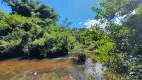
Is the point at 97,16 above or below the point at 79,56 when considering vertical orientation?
above

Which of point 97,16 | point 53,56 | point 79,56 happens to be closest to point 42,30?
point 53,56

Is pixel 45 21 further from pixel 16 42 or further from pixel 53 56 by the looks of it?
pixel 53 56

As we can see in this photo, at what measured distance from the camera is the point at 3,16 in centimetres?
2711

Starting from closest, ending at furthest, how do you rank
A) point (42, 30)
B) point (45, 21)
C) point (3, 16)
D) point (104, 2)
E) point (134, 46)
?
point (134, 46) → point (104, 2) → point (42, 30) → point (3, 16) → point (45, 21)

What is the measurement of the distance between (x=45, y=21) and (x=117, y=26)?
90.4ft

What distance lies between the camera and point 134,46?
174 inches

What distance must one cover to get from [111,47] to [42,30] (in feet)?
65.9

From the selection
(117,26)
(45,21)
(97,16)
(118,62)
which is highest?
(45,21)

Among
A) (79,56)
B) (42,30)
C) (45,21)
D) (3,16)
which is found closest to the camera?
(79,56)

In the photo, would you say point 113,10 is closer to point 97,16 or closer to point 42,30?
point 97,16

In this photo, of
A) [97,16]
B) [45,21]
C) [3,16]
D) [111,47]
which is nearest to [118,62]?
[111,47]

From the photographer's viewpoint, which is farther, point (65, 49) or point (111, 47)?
point (65, 49)

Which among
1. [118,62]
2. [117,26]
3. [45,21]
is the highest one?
[45,21]

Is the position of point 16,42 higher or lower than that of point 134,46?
higher
